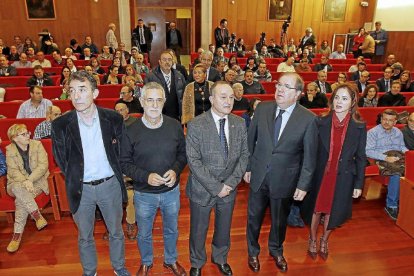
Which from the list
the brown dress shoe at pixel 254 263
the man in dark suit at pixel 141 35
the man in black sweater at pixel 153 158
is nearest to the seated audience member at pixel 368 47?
the man in dark suit at pixel 141 35

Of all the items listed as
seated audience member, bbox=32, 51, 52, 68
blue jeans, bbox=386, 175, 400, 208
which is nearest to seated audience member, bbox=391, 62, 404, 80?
blue jeans, bbox=386, 175, 400, 208

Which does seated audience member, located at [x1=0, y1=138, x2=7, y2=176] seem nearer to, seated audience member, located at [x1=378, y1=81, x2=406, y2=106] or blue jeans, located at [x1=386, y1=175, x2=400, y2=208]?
blue jeans, located at [x1=386, y1=175, x2=400, y2=208]

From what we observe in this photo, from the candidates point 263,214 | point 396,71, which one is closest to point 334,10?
point 396,71

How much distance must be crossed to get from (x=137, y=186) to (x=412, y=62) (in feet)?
38.3

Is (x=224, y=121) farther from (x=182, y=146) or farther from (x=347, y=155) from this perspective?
(x=347, y=155)

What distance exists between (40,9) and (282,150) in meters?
12.4

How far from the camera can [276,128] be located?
236 centimetres

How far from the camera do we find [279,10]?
13117 mm

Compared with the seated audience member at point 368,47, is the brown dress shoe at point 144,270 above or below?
below

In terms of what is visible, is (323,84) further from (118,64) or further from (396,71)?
(118,64)

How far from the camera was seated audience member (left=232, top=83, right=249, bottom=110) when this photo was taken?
15.2 ft

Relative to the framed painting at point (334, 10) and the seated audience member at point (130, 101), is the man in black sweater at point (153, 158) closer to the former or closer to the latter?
the seated audience member at point (130, 101)

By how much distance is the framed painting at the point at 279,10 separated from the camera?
42.6 feet

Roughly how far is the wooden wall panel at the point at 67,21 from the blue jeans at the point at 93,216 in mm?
11306
